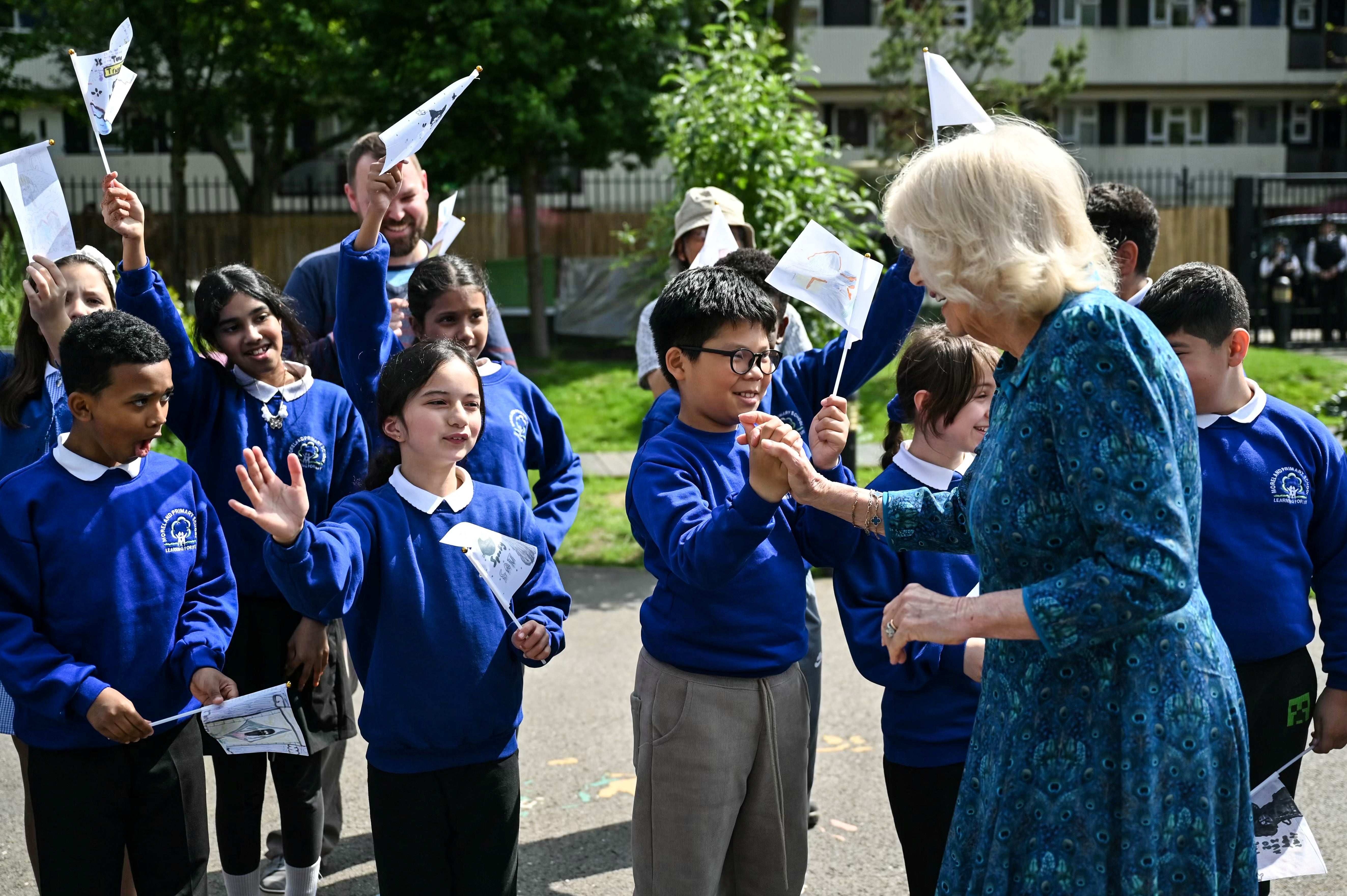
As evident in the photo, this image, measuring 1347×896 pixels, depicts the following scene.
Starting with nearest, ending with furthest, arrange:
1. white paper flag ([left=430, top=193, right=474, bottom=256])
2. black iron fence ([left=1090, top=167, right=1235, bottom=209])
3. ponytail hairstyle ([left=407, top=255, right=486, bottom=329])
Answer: ponytail hairstyle ([left=407, top=255, right=486, bottom=329]) → white paper flag ([left=430, top=193, right=474, bottom=256]) → black iron fence ([left=1090, top=167, right=1235, bottom=209])

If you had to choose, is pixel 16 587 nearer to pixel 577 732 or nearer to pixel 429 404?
pixel 429 404

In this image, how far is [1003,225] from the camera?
6.78 ft

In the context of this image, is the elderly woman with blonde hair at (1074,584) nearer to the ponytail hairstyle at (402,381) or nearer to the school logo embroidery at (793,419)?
the school logo embroidery at (793,419)

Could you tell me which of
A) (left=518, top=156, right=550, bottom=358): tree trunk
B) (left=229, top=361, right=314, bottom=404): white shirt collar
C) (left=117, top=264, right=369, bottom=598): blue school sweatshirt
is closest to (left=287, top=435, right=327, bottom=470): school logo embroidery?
(left=117, top=264, right=369, bottom=598): blue school sweatshirt

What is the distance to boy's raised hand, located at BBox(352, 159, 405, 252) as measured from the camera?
3500 millimetres

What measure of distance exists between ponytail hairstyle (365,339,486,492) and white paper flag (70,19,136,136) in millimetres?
1285

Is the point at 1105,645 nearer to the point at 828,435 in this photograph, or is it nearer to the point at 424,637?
the point at 828,435

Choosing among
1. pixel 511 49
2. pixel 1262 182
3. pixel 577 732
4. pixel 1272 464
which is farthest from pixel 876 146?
pixel 1272 464

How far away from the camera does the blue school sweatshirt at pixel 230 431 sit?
3.57m

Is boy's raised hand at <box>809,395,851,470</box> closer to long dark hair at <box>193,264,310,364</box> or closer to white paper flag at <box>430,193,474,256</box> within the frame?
long dark hair at <box>193,264,310,364</box>

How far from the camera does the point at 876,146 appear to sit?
2311 cm

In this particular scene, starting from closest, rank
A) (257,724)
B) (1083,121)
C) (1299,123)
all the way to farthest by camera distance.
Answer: (257,724)
(1083,121)
(1299,123)

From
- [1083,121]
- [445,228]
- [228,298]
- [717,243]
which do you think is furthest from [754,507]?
[1083,121]

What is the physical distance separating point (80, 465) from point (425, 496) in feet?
2.70
